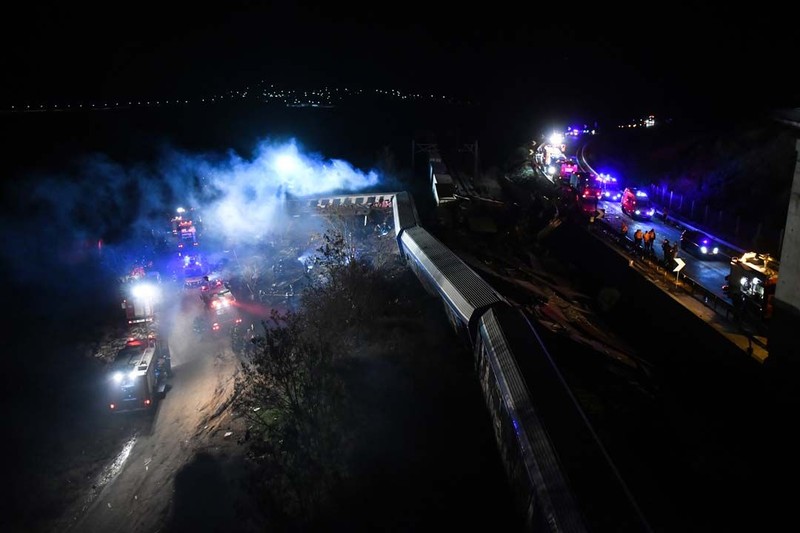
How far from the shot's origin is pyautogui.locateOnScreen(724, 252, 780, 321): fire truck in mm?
17984

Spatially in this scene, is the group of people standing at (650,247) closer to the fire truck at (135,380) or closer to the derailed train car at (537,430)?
the derailed train car at (537,430)

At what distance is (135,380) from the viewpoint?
19.4 meters

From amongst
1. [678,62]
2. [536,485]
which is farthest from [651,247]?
[678,62]

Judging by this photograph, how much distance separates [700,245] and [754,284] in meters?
7.93

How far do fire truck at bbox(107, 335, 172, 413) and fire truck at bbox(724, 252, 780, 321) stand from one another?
24.7 meters

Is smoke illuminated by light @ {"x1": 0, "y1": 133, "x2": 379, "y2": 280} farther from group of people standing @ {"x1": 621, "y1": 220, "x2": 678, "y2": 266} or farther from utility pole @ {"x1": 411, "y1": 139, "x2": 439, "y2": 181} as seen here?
group of people standing @ {"x1": 621, "y1": 220, "x2": 678, "y2": 266}

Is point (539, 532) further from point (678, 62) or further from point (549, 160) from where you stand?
point (678, 62)

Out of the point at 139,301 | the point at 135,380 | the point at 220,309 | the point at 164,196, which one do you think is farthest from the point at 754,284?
the point at 164,196

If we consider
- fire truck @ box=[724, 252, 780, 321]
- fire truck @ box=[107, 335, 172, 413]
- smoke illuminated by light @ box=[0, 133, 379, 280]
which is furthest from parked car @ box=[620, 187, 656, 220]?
fire truck @ box=[107, 335, 172, 413]

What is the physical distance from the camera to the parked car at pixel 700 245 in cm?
2547

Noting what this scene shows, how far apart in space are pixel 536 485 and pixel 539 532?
90 cm

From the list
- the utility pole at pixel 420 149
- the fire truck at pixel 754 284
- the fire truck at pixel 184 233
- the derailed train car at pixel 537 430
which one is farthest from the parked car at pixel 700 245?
the fire truck at pixel 184 233

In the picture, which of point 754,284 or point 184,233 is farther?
point 184,233

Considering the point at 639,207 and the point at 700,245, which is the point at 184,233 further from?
the point at 700,245
